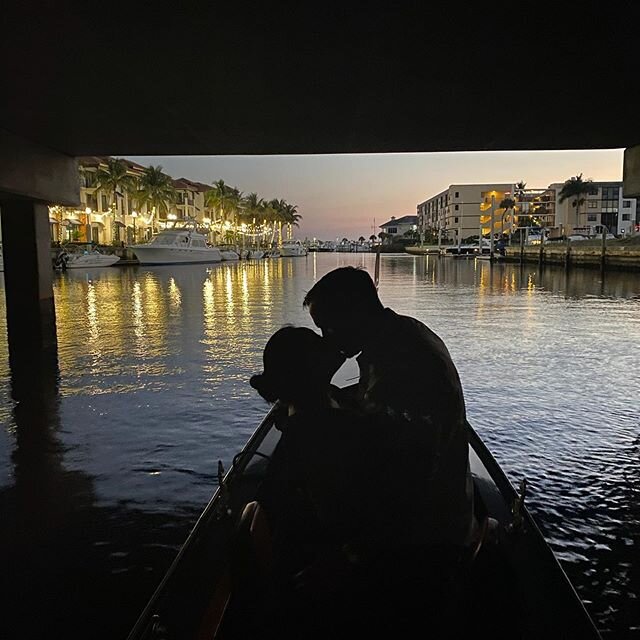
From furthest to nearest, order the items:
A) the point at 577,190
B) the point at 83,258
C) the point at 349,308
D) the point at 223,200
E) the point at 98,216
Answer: the point at 577,190 < the point at 223,200 < the point at 98,216 < the point at 83,258 < the point at 349,308

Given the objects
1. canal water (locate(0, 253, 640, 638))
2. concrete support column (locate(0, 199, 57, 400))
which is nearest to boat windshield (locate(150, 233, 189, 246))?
concrete support column (locate(0, 199, 57, 400))

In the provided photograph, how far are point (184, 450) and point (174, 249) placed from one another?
6286cm

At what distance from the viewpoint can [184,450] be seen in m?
7.01

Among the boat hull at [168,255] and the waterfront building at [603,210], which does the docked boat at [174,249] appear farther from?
the waterfront building at [603,210]

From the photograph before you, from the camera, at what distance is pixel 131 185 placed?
8100 centimetres

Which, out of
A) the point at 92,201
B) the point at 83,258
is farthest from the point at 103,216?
the point at 83,258

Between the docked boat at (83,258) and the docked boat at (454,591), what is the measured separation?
5659cm

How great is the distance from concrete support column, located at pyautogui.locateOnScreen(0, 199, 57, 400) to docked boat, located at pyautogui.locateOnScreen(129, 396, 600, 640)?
13263 millimetres

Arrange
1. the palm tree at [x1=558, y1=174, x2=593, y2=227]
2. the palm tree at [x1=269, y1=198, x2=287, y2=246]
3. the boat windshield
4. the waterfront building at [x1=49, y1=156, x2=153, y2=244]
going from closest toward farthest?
the boat windshield, the waterfront building at [x1=49, y1=156, x2=153, y2=244], the palm tree at [x1=558, y1=174, x2=593, y2=227], the palm tree at [x1=269, y1=198, x2=287, y2=246]

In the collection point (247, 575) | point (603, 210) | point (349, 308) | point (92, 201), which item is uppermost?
point (603, 210)

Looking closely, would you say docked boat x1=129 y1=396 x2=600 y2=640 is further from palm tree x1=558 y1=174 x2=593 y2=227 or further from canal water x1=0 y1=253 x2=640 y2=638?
palm tree x1=558 y1=174 x2=593 y2=227

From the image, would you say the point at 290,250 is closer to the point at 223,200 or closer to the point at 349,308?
the point at 223,200

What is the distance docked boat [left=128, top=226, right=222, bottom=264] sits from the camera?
214 feet

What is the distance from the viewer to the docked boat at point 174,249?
65.3 m
